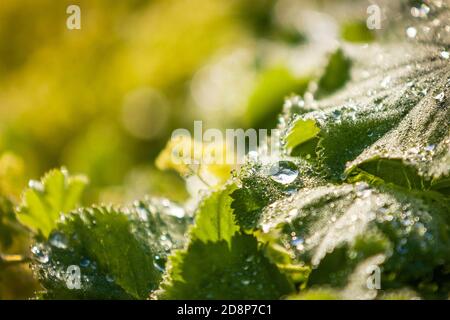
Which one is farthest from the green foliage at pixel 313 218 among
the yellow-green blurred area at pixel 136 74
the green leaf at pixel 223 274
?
the yellow-green blurred area at pixel 136 74

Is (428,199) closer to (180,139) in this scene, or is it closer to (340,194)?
(340,194)

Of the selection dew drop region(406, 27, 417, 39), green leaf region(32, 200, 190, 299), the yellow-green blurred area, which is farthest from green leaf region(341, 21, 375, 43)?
green leaf region(32, 200, 190, 299)

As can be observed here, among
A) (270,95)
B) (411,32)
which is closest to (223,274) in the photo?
(411,32)

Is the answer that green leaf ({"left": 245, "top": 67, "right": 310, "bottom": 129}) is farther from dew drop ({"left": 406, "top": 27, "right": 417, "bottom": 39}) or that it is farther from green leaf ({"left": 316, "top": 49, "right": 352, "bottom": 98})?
dew drop ({"left": 406, "top": 27, "right": 417, "bottom": 39})

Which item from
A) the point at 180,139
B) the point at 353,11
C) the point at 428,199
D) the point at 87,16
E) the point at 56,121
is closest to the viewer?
the point at 428,199

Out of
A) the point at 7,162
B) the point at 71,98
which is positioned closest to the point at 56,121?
the point at 71,98

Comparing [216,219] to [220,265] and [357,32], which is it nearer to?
[220,265]
